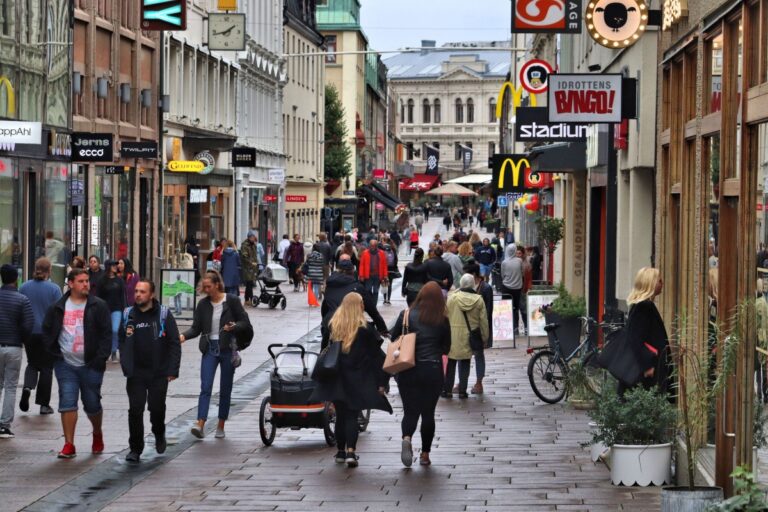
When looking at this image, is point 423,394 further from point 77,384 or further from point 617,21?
point 617,21

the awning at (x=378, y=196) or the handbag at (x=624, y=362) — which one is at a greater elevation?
the awning at (x=378, y=196)

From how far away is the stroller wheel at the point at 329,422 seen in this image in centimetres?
Answer: 1505

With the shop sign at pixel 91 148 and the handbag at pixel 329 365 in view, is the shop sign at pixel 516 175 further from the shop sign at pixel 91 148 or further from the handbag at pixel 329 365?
the handbag at pixel 329 365

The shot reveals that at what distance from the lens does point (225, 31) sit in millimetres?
39125

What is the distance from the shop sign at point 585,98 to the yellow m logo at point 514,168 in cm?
2162

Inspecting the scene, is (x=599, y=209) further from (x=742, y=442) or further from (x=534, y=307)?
(x=742, y=442)

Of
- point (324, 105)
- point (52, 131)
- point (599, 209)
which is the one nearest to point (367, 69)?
point (324, 105)

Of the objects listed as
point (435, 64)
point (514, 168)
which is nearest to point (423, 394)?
point (514, 168)

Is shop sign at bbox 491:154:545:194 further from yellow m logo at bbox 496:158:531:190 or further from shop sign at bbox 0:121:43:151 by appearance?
shop sign at bbox 0:121:43:151

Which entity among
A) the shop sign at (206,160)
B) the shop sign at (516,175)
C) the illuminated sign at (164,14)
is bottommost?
the shop sign at (516,175)

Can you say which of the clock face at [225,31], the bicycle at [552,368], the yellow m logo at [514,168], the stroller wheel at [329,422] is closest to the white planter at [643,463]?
the stroller wheel at [329,422]

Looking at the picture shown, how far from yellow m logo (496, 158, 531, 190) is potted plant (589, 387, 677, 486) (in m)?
25.1

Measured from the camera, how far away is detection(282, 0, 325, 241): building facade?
71.6 metres

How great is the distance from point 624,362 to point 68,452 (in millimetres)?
4788
